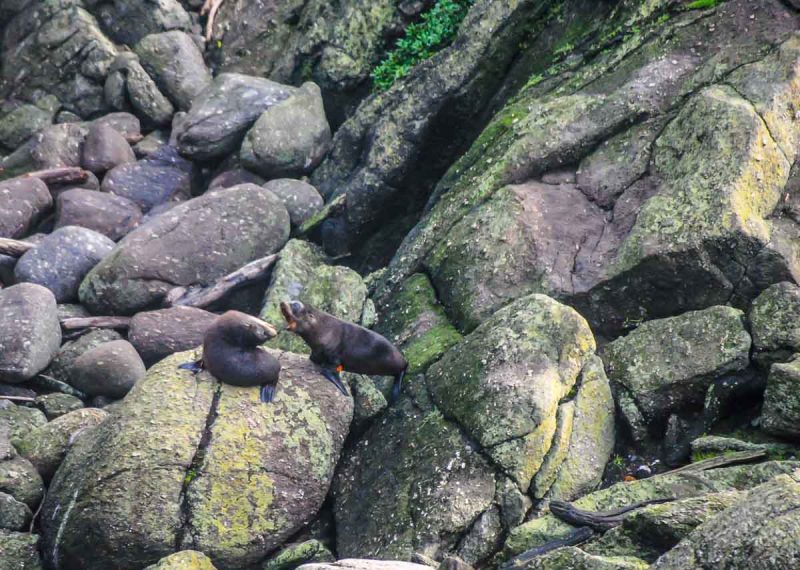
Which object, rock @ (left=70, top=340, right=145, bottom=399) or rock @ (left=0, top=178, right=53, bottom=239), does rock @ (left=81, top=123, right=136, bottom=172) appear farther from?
rock @ (left=70, top=340, right=145, bottom=399)

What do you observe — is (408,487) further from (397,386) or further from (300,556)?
(397,386)

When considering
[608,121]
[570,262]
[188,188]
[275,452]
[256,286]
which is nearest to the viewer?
[275,452]

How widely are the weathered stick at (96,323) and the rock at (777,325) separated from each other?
8.46 metres

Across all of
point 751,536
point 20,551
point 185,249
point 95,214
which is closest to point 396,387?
point 20,551

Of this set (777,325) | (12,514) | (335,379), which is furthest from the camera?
(335,379)

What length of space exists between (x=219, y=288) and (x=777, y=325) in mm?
7733

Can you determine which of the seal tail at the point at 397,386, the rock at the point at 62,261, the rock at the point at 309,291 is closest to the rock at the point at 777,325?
the seal tail at the point at 397,386

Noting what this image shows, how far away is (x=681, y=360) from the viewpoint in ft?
31.2

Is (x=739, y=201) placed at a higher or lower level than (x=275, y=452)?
higher

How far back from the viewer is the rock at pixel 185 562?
838cm

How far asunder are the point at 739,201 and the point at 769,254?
707mm

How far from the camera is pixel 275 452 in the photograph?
9680mm

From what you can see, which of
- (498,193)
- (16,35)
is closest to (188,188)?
(16,35)

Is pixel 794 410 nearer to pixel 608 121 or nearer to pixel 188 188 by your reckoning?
pixel 608 121
